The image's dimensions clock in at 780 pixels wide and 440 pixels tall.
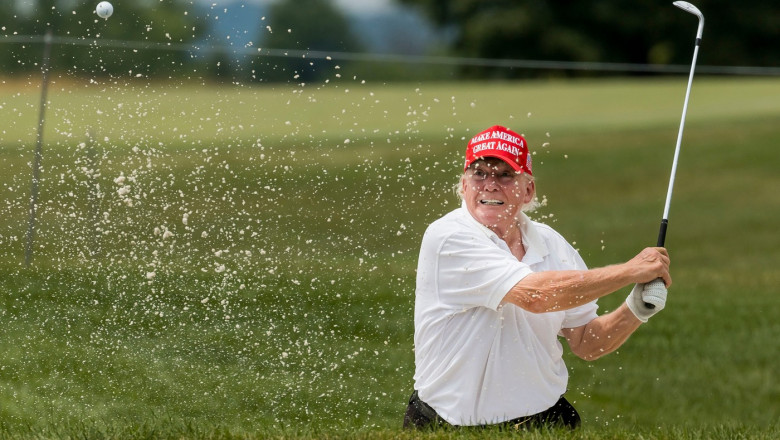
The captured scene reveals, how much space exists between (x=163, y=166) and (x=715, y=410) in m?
7.50

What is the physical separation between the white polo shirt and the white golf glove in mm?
272

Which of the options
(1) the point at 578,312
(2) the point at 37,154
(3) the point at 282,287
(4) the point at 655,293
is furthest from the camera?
(3) the point at 282,287

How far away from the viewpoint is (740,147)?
22266 millimetres

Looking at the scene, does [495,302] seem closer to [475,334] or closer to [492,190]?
[475,334]

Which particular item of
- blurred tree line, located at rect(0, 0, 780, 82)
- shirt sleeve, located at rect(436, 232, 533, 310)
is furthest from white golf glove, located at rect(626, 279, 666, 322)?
blurred tree line, located at rect(0, 0, 780, 82)

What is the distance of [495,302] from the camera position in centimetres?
431

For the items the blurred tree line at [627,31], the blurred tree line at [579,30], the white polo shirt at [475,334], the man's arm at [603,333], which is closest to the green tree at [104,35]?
the blurred tree line at [579,30]

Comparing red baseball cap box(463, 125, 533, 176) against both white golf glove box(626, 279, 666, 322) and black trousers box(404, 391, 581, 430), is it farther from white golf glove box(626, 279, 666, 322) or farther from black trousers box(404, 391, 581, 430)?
black trousers box(404, 391, 581, 430)

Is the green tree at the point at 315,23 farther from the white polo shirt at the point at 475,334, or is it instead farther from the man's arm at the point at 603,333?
the white polo shirt at the point at 475,334

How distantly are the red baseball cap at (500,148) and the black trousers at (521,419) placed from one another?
0.89m

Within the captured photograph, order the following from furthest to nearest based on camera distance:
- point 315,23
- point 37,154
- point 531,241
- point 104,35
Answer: point 315,23
point 104,35
point 37,154
point 531,241

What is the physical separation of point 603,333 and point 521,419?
0.48 meters

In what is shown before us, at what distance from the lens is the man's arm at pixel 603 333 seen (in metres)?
4.63

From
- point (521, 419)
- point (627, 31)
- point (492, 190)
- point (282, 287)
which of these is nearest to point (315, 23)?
point (627, 31)
